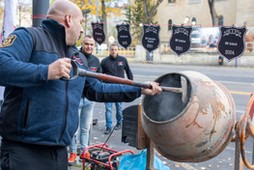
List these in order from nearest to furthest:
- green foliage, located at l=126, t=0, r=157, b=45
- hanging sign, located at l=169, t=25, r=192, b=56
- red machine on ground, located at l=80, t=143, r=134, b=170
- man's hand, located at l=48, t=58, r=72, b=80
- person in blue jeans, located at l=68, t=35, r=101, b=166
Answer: man's hand, located at l=48, t=58, r=72, b=80 → red machine on ground, located at l=80, t=143, r=134, b=170 → person in blue jeans, located at l=68, t=35, r=101, b=166 → hanging sign, located at l=169, t=25, r=192, b=56 → green foliage, located at l=126, t=0, r=157, b=45

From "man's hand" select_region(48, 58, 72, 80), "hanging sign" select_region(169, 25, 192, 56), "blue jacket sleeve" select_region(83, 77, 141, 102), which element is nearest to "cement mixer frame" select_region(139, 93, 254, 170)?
"blue jacket sleeve" select_region(83, 77, 141, 102)

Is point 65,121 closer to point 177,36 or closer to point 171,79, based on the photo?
point 171,79

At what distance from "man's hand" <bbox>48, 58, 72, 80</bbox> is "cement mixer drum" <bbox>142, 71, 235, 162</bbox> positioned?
3.07ft

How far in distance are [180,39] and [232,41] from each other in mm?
2310

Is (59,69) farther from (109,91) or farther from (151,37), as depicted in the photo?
(151,37)

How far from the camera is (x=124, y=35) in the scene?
16.1 m

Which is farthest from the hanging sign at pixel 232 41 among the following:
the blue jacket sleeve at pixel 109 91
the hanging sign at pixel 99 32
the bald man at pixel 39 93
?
the bald man at pixel 39 93

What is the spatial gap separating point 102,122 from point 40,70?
6.65 metres

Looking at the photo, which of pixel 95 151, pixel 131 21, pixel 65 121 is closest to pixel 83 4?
pixel 131 21

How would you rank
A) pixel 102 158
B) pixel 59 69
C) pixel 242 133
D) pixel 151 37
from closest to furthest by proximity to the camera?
pixel 59 69 < pixel 242 133 < pixel 102 158 < pixel 151 37

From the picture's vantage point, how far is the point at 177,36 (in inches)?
528

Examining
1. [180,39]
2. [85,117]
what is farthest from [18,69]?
[180,39]

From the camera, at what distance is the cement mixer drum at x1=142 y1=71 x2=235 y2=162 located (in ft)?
9.05

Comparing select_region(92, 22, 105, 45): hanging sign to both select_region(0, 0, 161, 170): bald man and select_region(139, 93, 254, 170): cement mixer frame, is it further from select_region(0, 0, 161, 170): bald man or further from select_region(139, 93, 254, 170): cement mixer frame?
select_region(0, 0, 161, 170): bald man
